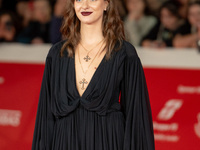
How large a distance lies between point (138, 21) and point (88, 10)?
3873 millimetres

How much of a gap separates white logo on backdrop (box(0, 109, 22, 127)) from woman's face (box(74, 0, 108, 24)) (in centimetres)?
257

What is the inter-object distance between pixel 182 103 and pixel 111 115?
222 cm

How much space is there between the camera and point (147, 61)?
197 inches

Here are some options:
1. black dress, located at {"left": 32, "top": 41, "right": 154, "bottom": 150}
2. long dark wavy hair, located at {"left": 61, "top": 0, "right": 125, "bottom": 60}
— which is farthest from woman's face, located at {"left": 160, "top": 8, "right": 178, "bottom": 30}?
black dress, located at {"left": 32, "top": 41, "right": 154, "bottom": 150}

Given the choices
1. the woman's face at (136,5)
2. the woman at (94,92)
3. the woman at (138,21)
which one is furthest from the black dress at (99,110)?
the woman's face at (136,5)

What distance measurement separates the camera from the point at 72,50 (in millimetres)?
2434

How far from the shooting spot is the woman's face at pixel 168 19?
19.4ft

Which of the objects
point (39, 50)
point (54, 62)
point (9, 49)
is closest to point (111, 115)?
point (54, 62)

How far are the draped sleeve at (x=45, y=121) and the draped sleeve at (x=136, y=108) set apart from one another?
45cm

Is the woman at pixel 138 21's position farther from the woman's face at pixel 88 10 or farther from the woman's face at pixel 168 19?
the woman's face at pixel 88 10

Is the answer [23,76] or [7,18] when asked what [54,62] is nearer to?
[23,76]

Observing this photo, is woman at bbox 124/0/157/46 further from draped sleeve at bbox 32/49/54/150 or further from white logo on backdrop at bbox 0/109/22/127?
Result: draped sleeve at bbox 32/49/54/150

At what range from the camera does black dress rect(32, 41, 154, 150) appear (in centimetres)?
231

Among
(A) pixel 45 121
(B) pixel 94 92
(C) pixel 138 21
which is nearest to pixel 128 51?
(B) pixel 94 92
